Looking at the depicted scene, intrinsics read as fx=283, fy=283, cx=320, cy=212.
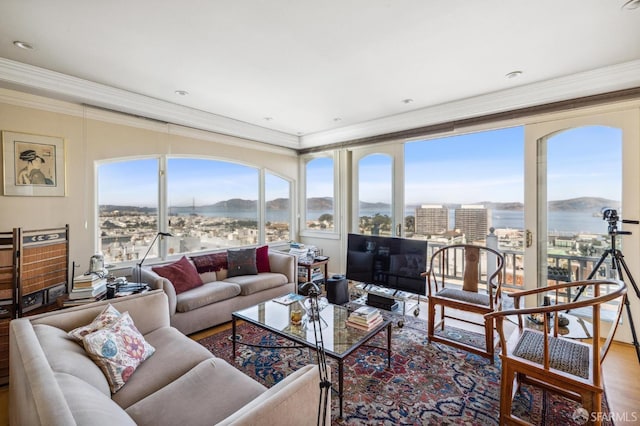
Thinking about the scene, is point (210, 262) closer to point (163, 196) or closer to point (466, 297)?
point (163, 196)

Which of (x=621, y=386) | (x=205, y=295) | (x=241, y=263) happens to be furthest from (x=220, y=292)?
(x=621, y=386)

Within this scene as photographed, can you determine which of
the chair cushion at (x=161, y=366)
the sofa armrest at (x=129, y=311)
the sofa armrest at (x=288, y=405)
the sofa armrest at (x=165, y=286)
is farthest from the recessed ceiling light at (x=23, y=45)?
the sofa armrest at (x=288, y=405)

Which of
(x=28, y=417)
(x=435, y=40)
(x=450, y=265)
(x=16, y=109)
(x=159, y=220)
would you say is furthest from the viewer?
(x=450, y=265)

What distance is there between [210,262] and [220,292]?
2.38 ft

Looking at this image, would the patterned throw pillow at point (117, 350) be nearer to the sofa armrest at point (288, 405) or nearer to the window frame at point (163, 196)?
the sofa armrest at point (288, 405)

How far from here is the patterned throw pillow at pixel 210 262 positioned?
3.75 metres

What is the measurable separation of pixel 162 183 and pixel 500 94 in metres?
4.31

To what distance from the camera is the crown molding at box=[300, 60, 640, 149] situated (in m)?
2.66

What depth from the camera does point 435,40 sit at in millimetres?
2213

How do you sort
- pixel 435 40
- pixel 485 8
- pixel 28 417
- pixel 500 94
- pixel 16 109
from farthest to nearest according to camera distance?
pixel 500 94, pixel 16 109, pixel 435 40, pixel 485 8, pixel 28 417

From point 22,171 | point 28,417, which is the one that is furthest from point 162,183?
point 28,417

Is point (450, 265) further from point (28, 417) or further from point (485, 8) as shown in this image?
point (28, 417)

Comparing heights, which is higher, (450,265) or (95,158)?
(95,158)

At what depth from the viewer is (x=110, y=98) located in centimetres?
308
